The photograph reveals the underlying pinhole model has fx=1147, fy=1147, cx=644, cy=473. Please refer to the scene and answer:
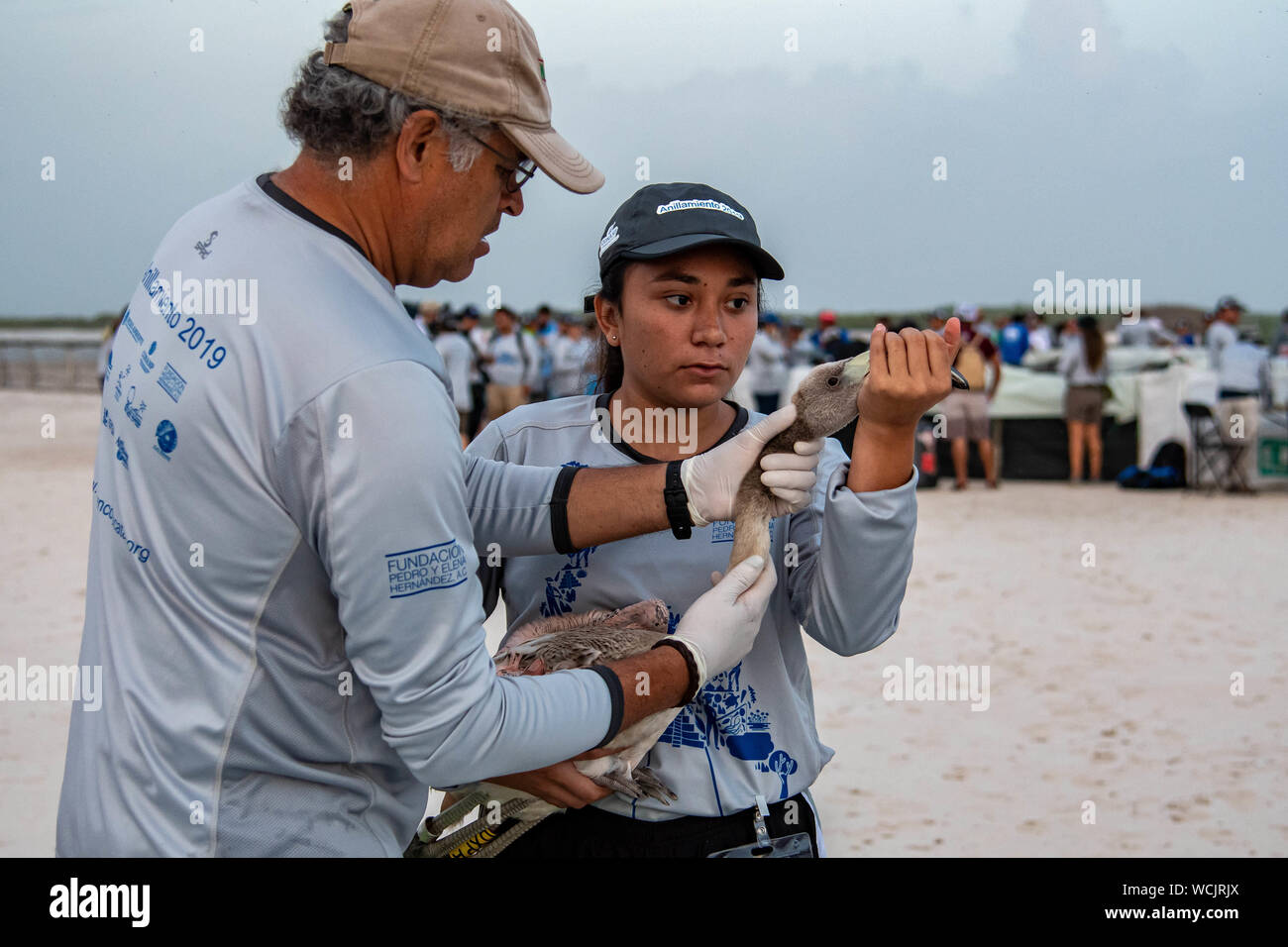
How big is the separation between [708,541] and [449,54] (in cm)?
112

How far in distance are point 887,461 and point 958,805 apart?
3.90 m

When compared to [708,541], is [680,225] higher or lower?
higher

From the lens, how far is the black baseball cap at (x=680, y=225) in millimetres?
2357

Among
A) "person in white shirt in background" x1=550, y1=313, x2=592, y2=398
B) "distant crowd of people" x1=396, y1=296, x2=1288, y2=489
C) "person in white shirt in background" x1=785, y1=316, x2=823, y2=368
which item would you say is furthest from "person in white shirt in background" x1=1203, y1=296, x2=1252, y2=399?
"person in white shirt in background" x1=550, y1=313, x2=592, y2=398

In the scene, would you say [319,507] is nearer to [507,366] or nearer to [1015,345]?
[507,366]

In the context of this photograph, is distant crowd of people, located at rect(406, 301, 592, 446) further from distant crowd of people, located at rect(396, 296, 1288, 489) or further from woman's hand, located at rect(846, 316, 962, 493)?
woman's hand, located at rect(846, 316, 962, 493)

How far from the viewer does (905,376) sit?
2125mm

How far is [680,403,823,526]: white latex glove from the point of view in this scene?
229 centimetres

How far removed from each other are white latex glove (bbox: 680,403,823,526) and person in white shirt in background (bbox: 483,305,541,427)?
14.3m

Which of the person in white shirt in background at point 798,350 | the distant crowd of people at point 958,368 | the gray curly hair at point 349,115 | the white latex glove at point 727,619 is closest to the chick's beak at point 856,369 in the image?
the white latex glove at point 727,619

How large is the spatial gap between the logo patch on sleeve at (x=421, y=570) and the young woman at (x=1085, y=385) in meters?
14.7

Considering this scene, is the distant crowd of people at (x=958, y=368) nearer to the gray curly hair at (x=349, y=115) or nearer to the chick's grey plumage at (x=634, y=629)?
the chick's grey plumage at (x=634, y=629)

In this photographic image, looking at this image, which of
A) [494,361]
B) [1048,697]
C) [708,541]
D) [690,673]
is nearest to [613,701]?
[690,673]

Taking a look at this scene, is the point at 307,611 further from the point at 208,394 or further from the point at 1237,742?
the point at 1237,742
